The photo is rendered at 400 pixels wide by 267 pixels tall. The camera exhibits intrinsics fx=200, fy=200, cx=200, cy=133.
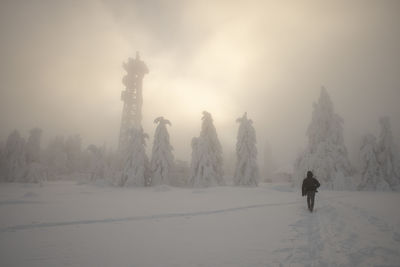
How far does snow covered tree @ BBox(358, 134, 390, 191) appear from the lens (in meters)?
28.0

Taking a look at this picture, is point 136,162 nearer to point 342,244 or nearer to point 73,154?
point 342,244

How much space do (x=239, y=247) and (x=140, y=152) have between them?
31646 millimetres

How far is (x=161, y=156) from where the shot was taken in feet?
117

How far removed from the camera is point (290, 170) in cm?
6256

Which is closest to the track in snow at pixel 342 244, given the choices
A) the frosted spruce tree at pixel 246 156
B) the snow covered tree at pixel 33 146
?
the frosted spruce tree at pixel 246 156

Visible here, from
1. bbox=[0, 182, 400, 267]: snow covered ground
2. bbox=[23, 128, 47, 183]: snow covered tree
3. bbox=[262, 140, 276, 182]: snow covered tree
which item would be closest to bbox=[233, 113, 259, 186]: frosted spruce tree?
bbox=[0, 182, 400, 267]: snow covered ground

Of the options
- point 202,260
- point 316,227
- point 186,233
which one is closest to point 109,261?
point 202,260

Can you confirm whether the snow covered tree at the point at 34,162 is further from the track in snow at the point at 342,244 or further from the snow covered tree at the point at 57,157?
the track in snow at the point at 342,244

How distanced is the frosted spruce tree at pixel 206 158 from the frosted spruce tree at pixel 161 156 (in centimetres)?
463

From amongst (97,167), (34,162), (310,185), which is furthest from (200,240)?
(34,162)

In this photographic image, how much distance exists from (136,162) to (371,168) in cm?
3610

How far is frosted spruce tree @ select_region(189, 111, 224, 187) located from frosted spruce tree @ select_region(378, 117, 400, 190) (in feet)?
79.8

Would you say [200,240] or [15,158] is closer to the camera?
[200,240]

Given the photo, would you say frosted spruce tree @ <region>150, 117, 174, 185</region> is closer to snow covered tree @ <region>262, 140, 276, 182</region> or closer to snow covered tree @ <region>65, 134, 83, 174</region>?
snow covered tree @ <region>65, 134, 83, 174</region>
